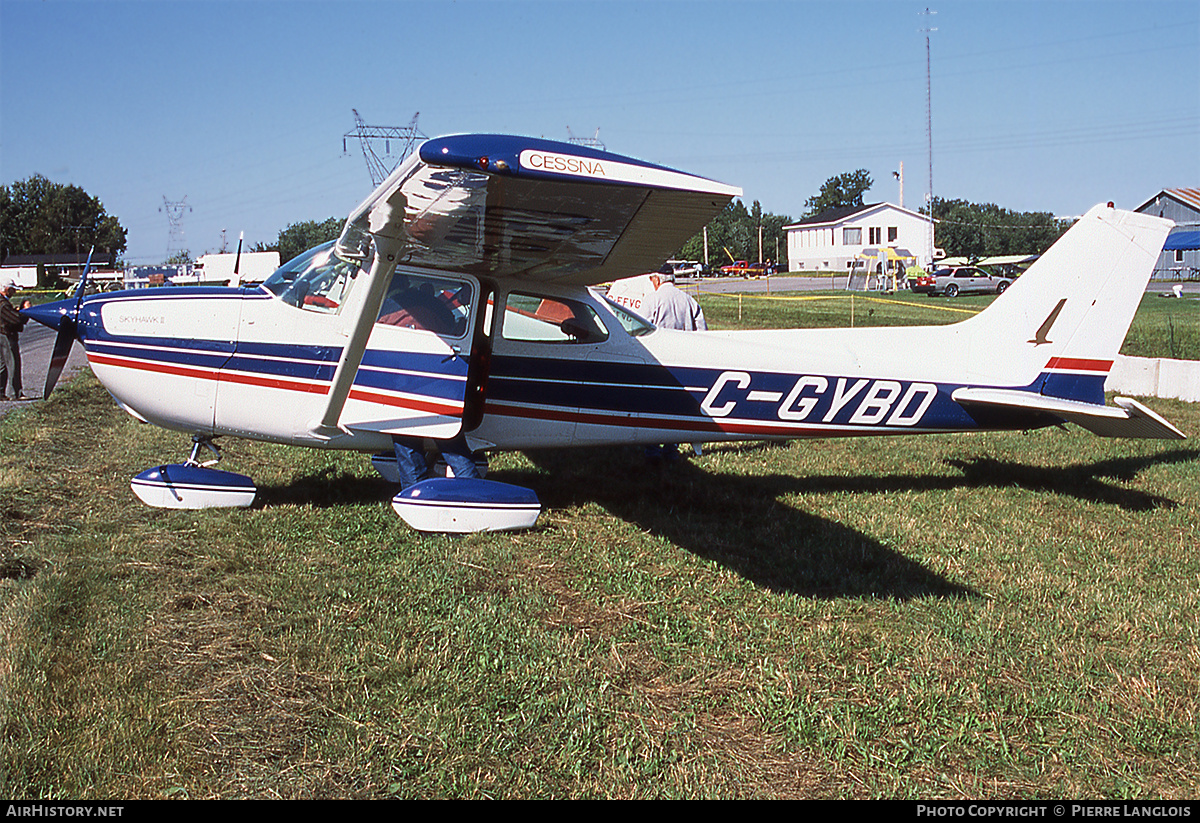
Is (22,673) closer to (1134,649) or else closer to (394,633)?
(394,633)

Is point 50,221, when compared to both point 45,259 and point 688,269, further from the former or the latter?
point 688,269

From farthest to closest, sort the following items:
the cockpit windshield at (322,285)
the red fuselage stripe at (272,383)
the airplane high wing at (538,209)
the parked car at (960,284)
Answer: the parked car at (960,284)
the cockpit windshield at (322,285)
the red fuselage stripe at (272,383)
the airplane high wing at (538,209)

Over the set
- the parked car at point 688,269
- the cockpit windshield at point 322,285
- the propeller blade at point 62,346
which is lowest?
the propeller blade at point 62,346

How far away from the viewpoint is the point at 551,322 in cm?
653

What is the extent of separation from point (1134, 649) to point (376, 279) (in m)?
4.62

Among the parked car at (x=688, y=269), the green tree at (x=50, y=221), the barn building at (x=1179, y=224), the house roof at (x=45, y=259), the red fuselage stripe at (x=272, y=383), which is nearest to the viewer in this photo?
the red fuselage stripe at (x=272, y=383)

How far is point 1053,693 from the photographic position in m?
3.91

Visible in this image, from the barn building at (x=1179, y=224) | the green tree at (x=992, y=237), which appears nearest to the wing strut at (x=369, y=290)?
the barn building at (x=1179, y=224)

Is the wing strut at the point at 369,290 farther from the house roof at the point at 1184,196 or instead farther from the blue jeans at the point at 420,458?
the house roof at the point at 1184,196

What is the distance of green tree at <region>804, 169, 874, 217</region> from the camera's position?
13850cm

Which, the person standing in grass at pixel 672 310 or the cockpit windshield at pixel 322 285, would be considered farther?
the person standing in grass at pixel 672 310

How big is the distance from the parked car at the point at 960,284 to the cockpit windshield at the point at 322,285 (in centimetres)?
3862

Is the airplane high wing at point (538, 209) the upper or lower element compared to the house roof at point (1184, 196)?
lower

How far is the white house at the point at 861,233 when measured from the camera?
264 ft
